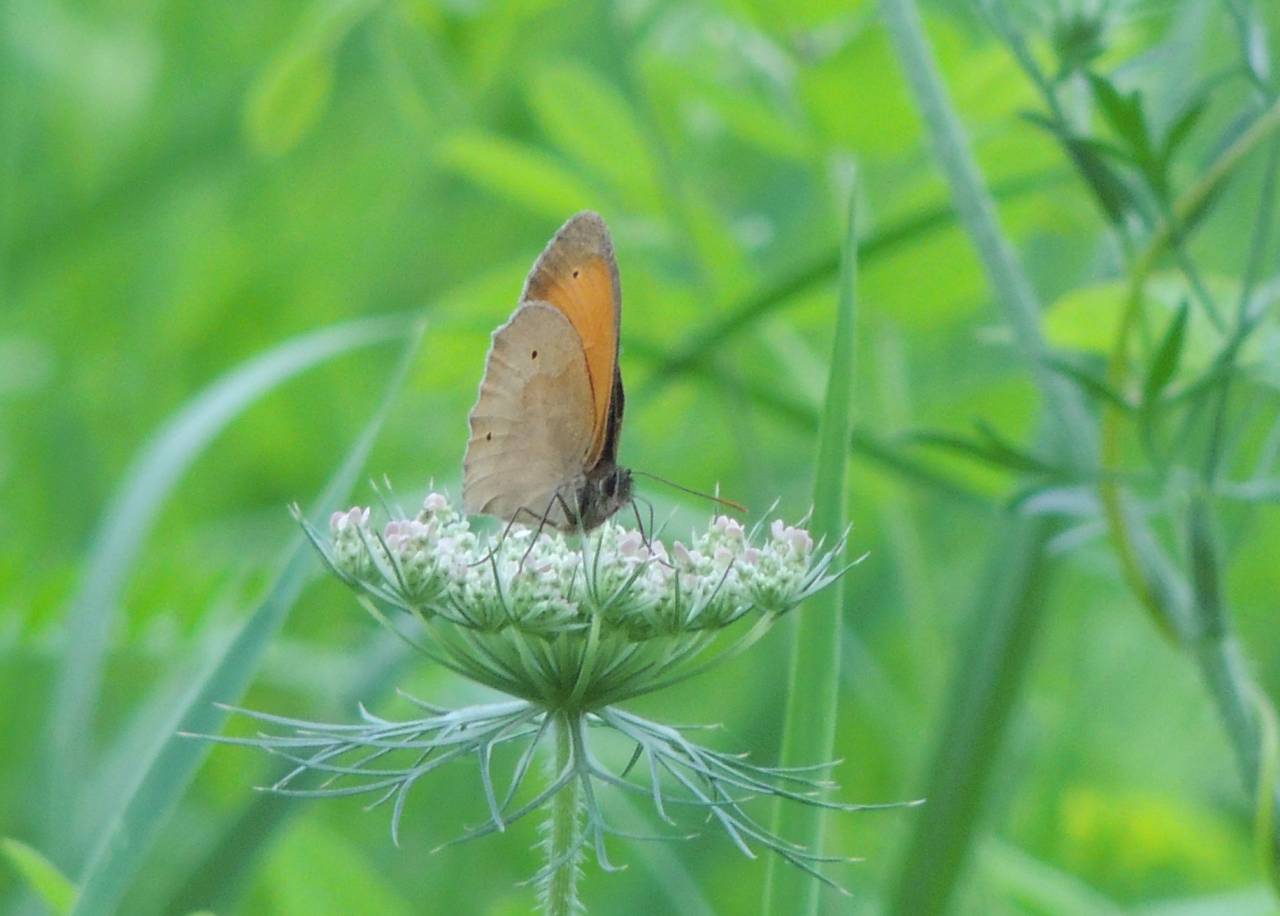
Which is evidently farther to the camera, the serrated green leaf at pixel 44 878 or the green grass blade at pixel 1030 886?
the green grass blade at pixel 1030 886

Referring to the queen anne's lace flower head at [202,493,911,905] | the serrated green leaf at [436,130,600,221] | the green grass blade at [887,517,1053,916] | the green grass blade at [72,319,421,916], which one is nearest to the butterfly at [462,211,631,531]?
the green grass blade at [72,319,421,916]

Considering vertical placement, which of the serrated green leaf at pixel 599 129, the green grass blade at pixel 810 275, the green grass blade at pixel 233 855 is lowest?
the green grass blade at pixel 233 855

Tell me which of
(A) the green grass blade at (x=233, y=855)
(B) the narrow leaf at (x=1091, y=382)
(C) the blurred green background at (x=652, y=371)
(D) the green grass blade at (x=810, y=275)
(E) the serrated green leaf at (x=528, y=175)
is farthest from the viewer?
(E) the serrated green leaf at (x=528, y=175)

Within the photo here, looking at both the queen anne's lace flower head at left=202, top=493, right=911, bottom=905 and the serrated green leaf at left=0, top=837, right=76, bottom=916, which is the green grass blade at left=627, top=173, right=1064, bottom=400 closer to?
the queen anne's lace flower head at left=202, top=493, right=911, bottom=905

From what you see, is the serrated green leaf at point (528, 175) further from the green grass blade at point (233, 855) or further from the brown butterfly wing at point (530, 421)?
the green grass blade at point (233, 855)

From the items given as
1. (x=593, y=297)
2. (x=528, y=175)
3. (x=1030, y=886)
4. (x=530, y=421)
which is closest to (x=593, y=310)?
(x=593, y=297)

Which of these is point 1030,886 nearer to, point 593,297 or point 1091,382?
point 1091,382

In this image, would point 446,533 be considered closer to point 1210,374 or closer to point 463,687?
point 1210,374

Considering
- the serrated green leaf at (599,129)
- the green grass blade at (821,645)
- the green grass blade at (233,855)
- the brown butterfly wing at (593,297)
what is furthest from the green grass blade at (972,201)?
the serrated green leaf at (599,129)

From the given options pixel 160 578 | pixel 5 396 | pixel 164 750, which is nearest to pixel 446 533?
pixel 164 750
